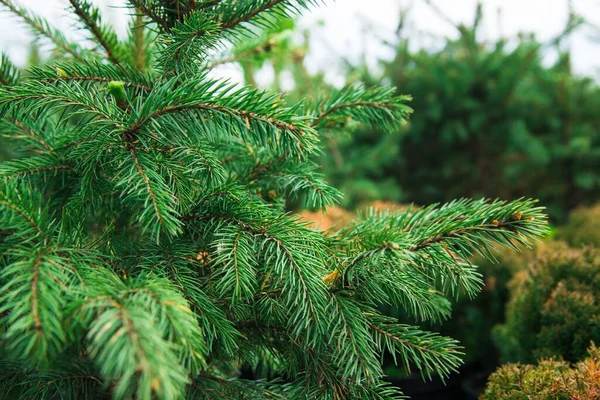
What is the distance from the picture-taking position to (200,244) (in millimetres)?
1193

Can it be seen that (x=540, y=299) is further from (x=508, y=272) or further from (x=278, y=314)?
(x=278, y=314)

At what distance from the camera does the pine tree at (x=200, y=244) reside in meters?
0.93

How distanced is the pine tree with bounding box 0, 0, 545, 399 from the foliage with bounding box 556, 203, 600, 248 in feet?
6.36

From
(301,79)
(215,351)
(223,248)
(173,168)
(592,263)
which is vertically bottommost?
(215,351)

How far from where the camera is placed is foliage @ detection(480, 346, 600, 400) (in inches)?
45.3

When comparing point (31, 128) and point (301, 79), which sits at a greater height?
point (301, 79)

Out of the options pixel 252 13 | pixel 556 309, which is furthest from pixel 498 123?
pixel 252 13

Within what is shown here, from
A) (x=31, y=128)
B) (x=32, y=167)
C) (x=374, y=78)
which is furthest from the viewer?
(x=374, y=78)

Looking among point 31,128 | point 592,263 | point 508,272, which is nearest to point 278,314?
point 31,128

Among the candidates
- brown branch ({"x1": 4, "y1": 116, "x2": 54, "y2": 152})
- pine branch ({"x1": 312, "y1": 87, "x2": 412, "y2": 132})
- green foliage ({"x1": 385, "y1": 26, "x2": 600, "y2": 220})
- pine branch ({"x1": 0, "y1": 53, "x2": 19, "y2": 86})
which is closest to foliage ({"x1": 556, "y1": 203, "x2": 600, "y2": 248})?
green foliage ({"x1": 385, "y1": 26, "x2": 600, "y2": 220})

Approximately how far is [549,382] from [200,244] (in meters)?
0.98

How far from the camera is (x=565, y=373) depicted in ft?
4.12

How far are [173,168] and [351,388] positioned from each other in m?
0.66

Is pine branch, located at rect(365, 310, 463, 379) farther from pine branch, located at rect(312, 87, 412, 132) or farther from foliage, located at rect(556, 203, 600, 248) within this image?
foliage, located at rect(556, 203, 600, 248)
